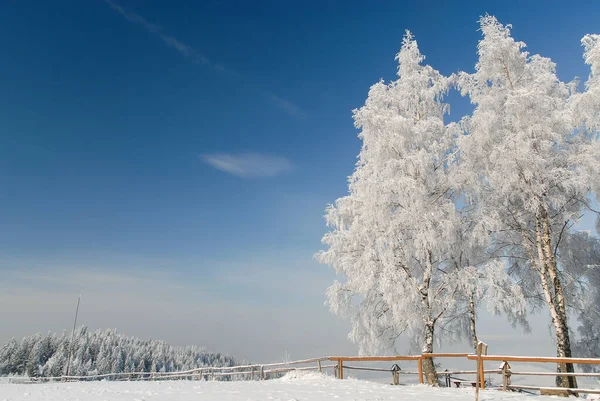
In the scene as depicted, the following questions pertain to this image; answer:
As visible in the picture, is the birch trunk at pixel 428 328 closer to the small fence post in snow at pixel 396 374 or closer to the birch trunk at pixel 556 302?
the small fence post in snow at pixel 396 374

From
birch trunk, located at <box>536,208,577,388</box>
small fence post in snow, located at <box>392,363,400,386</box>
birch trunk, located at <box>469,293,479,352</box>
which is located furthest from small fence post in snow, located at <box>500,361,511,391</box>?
birch trunk, located at <box>469,293,479,352</box>

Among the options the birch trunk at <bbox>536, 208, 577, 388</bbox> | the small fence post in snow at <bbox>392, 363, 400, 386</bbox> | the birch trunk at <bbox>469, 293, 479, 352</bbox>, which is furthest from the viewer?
the birch trunk at <bbox>469, 293, 479, 352</bbox>

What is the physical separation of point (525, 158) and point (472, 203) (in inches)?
142

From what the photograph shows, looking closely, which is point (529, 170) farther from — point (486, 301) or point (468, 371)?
point (468, 371)

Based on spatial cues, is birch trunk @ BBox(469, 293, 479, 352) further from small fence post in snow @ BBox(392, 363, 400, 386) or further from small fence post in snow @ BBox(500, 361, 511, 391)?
small fence post in snow @ BBox(500, 361, 511, 391)

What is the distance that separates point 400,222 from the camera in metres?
17.0

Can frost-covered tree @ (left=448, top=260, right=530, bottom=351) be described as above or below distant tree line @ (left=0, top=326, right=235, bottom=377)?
above

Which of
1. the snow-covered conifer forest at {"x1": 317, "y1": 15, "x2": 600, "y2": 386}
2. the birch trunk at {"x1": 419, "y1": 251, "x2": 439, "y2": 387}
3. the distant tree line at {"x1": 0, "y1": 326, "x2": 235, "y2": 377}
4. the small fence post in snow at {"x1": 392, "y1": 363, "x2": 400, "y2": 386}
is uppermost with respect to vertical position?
the snow-covered conifer forest at {"x1": 317, "y1": 15, "x2": 600, "y2": 386}

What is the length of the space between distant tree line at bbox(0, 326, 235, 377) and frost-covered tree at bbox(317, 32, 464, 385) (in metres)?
90.1

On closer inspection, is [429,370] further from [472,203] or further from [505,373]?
[472,203]

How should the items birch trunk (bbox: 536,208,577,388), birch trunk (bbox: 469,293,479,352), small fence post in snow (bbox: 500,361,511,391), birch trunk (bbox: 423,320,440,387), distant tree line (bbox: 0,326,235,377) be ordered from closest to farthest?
small fence post in snow (bbox: 500,361,511,391), birch trunk (bbox: 536,208,577,388), birch trunk (bbox: 423,320,440,387), birch trunk (bbox: 469,293,479,352), distant tree line (bbox: 0,326,235,377)

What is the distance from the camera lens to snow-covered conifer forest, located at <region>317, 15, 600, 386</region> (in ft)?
50.7

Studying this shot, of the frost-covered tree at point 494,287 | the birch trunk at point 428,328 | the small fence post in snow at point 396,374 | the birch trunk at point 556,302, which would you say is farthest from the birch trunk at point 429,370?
the birch trunk at point 556,302

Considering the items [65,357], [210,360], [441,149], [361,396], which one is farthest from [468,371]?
[210,360]
